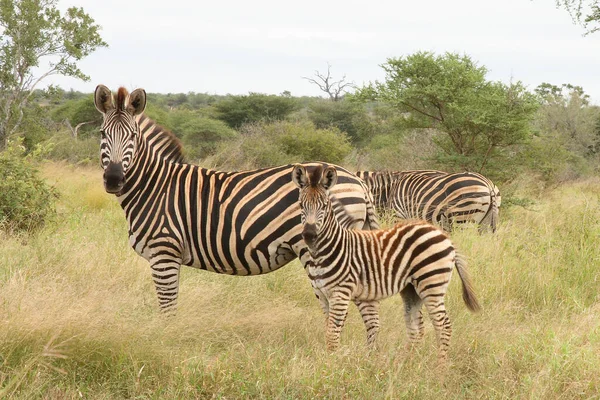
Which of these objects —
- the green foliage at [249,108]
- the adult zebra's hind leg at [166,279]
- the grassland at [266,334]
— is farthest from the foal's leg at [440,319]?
the green foliage at [249,108]

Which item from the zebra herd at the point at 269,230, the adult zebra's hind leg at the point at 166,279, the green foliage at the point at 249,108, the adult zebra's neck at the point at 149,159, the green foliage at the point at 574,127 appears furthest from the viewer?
the green foliage at the point at 249,108

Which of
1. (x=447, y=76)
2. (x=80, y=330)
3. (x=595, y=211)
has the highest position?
(x=447, y=76)

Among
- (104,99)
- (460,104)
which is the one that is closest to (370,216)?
(104,99)

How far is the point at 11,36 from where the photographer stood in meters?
21.0

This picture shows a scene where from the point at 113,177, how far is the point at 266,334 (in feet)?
5.88

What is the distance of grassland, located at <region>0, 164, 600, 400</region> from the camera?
4160mm

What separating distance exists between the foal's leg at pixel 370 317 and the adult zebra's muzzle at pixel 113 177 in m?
2.16

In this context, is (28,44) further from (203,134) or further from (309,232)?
(309,232)

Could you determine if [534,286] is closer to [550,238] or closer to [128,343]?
[550,238]

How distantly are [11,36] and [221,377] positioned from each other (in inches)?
786

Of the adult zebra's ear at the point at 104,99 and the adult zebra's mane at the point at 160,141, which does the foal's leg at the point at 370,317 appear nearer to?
the adult zebra's mane at the point at 160,141

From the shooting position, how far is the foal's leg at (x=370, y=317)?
520cm

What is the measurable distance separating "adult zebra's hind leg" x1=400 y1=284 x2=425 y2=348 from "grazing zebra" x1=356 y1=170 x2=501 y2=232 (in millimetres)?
3801

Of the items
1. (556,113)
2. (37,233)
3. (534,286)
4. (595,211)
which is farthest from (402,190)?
(556,113)
